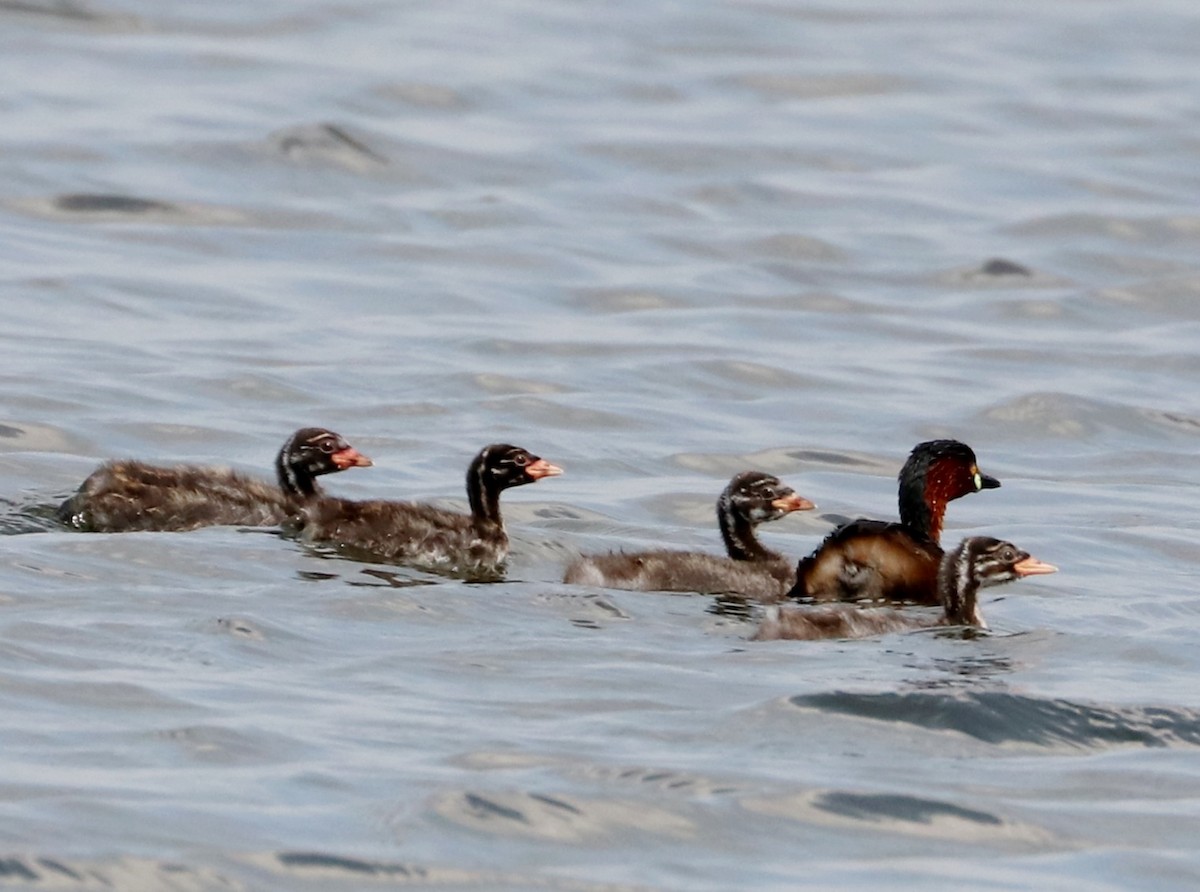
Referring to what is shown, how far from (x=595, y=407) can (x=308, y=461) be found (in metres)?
4.95

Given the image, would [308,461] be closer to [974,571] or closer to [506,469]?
[506,469]

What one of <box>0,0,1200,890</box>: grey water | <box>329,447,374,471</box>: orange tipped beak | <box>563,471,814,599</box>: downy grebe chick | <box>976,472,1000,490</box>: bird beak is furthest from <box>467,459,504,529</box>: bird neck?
<box>976,472,1000,490</box>: bird beak

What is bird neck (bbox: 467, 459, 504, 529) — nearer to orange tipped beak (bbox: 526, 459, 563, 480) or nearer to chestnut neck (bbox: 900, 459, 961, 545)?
orange tipped beak (bbox: 526, 459, 563, 480)

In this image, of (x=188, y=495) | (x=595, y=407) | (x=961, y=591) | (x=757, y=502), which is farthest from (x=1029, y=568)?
(x=595, y=407)

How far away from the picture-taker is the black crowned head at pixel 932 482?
13.8m

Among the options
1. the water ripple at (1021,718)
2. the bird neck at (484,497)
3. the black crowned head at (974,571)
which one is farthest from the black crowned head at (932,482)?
the water ripple at (1021,718)

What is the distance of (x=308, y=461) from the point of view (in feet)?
47.4

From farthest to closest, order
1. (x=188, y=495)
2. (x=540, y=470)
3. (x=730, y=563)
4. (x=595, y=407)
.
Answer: (x=595, y=407) → (x=540, y=470) → (x=188, y=495) → (x=730, y=563)

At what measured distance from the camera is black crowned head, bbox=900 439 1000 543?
45.3 feet

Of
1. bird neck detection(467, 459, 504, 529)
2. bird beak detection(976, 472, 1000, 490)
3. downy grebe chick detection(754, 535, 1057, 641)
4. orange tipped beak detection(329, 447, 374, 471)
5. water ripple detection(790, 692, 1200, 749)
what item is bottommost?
water ripple detection(790, 692, 1200, 749)

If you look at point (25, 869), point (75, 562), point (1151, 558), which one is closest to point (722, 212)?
point (1151, 558)

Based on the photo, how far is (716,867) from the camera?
886 centimetres

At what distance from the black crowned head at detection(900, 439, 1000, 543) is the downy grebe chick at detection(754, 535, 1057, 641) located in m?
0.72

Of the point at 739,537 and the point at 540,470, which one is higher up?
the point at 540,470
